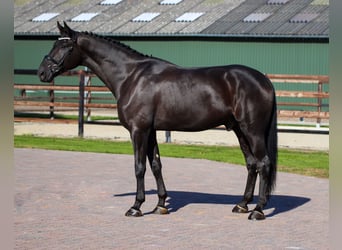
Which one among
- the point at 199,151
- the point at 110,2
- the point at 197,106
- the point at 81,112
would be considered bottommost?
the point at 199,151

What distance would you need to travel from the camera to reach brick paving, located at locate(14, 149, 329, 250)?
604cm

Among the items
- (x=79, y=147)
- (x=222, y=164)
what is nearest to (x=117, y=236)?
(x=222, y=164)

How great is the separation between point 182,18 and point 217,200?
29.1 m

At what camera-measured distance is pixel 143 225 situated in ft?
23.2

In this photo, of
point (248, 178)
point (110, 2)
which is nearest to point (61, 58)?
point (248, 178)

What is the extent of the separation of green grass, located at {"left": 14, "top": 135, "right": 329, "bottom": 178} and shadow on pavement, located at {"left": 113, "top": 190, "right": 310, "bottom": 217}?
10.1 feet

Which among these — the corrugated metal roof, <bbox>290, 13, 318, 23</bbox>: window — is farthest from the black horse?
<bbox>290, 13, 318, 23</bbox>: window

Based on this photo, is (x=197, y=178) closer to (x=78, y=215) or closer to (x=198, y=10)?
(x=78, y=215)

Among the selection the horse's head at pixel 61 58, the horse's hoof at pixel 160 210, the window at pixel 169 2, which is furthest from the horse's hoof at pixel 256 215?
the window at pixel 169 2

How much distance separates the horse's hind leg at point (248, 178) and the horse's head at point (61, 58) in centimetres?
198

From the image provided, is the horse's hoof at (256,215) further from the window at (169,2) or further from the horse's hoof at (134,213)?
the window at (169,2)

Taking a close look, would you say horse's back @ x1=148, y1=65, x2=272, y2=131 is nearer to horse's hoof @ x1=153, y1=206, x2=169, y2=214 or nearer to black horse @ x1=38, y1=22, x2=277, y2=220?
black horse @ x1=38, y1=22, x2=277, y2=220

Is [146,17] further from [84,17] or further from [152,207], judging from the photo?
[152,207]

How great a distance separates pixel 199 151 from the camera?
16.3m
